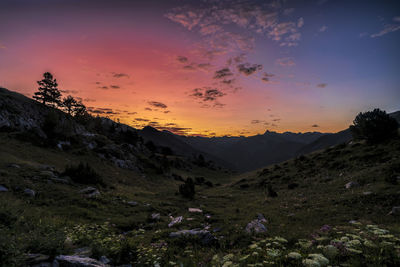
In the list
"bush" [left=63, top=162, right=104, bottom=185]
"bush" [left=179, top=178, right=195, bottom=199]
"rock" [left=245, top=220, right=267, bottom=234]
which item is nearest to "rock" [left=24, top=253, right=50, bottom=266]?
"rock" [left=245, top=220, right=267, bottom=234]

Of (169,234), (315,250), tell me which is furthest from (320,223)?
(169,234)

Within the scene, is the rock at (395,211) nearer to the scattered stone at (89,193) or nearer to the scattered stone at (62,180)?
the scattered stone at (89,193)

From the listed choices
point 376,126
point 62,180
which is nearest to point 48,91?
point 62,180

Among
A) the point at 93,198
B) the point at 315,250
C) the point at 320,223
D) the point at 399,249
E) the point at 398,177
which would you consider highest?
the point at 398,177

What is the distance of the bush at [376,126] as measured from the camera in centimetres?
3033

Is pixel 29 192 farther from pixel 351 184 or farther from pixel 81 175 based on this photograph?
pixel 351 184

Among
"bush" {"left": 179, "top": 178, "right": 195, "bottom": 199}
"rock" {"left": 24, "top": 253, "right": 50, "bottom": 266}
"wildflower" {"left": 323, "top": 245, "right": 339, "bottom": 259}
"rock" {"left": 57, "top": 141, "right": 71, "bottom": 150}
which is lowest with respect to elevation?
"bush" {"left": 179, "top": 178, "right": 195, "bottom": 199}

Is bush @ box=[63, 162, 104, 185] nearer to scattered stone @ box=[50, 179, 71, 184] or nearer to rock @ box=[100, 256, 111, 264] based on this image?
scattered stone @ box=[50, 179, 71, 184]

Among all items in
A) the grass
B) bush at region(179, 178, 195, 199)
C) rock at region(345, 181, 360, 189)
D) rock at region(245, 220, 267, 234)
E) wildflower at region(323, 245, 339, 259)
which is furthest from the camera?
bush at region(179, 178, 195, 199)

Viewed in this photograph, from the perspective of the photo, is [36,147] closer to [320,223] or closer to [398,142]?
[320,223]

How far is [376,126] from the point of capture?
30906mm

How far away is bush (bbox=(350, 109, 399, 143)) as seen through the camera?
30334 mm

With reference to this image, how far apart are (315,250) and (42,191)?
1796 centimetres

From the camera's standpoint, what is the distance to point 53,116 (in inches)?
1636
